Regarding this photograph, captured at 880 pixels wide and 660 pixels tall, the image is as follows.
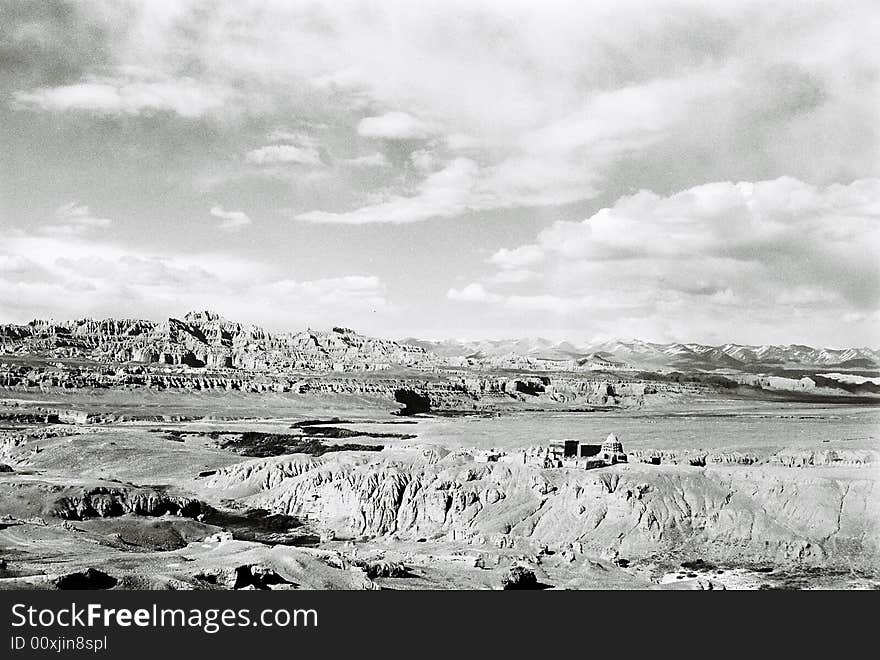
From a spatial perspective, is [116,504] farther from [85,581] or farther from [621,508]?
→ [621,508]

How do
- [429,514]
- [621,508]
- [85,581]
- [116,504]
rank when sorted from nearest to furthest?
[85,581] < [621,508] < [429,514] < [116,504]

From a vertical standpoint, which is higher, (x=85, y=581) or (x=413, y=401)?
(x=85, y=581)

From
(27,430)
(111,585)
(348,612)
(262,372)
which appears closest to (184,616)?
(348,612)

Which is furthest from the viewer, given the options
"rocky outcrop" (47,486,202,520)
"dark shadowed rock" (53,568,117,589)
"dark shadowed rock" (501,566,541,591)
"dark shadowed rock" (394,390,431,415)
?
"dark shadowed rock" (394,390,431,415)

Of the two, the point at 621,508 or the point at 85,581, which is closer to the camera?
the point at 85,581

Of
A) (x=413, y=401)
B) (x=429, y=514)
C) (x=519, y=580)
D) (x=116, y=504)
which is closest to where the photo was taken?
(x=519, y=580)

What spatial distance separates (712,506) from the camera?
34.8 meters

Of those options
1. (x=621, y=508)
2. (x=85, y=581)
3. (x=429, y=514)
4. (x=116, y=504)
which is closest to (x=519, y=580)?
(x=621, y=508)

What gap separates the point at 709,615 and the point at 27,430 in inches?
3088

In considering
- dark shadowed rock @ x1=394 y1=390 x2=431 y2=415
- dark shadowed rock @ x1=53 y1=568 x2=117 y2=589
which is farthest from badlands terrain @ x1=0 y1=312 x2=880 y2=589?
dark shadowed rock @ x1=394 y1=390 x2=431 y2=415

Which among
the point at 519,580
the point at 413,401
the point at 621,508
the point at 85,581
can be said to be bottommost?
the point at 413,401

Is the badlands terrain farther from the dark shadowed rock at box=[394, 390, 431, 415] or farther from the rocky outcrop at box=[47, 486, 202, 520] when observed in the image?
the dark shadowed rock at box=[394, 390, 431, 415]

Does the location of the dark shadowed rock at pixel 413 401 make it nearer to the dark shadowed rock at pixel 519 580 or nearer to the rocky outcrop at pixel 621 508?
the rocky outcrop at pixel 621 508

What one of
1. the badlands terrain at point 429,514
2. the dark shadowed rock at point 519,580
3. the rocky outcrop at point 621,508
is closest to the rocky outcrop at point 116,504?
the badlands terrain at point 429,514
